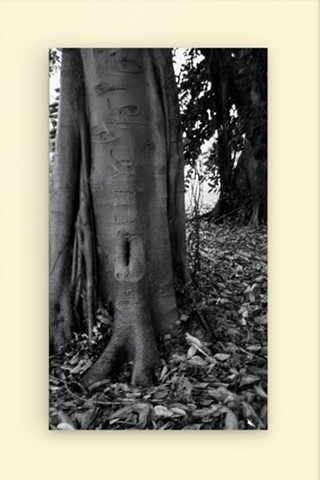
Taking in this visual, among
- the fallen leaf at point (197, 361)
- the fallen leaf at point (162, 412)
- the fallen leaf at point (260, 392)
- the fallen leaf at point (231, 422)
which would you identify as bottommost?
the fallen leaf at point (231, 422)

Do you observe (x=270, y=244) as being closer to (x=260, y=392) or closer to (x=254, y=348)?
(x=254, y=348)

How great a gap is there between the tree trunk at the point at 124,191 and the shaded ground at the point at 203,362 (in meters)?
0.05

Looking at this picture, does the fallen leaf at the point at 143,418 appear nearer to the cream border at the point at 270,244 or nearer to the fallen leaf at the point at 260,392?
the cream border at the point at 270,244

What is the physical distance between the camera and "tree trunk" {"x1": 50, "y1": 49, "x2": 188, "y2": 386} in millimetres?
1882

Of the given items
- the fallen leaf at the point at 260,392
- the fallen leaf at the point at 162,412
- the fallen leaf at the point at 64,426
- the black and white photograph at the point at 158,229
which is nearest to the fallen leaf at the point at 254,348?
the black and white photograph at the point at 158,229

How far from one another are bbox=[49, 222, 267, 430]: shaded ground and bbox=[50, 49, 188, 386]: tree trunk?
50 mm

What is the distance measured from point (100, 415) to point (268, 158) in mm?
1068

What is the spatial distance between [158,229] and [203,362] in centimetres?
49

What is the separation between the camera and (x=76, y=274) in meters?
1.89

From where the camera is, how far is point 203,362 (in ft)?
6.18

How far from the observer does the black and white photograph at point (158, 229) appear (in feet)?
6.16

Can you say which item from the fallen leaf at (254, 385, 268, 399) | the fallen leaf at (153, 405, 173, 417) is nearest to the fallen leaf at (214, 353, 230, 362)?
the fallen leaf at (254, 385, 268, 399)
